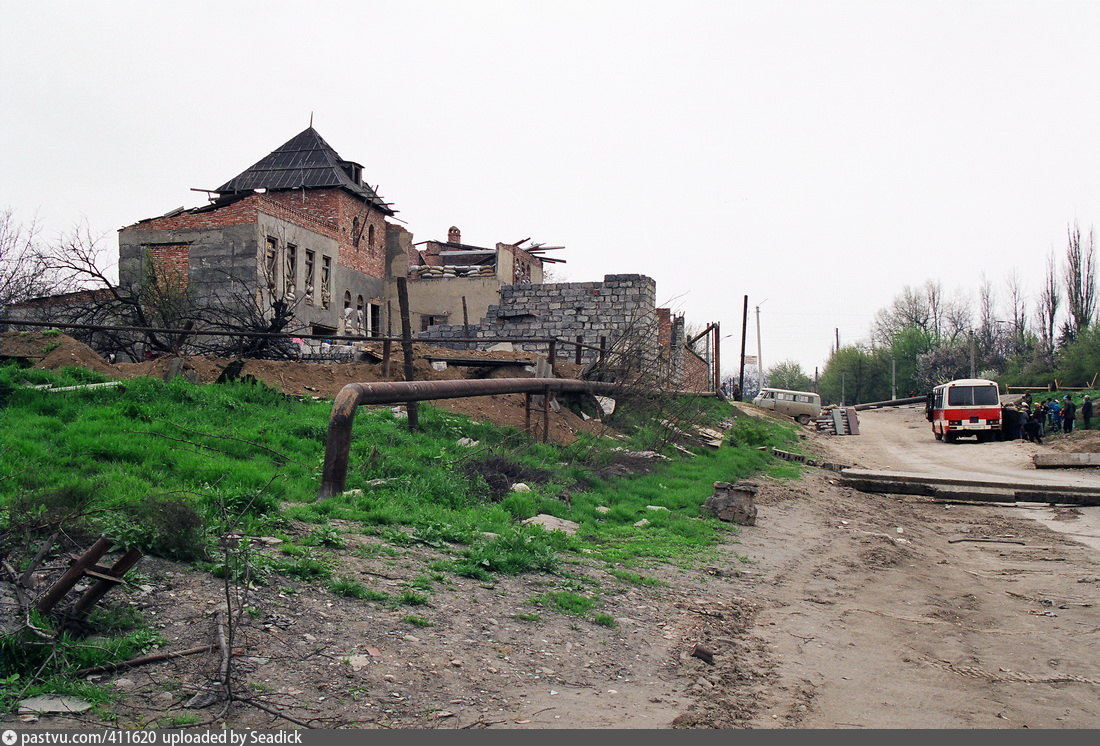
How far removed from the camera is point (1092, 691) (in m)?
4.30

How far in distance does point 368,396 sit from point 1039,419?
95.2 ft

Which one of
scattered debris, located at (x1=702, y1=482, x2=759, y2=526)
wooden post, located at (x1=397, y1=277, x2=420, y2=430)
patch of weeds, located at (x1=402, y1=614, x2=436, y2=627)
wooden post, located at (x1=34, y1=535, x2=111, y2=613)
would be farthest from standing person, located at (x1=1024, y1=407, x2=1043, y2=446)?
wooden post, located at (x1=34, y1=535, x2=111, y2=613)

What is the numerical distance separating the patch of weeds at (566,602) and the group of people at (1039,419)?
28.2m

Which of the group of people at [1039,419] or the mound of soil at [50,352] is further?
the group of people at [1039,419]

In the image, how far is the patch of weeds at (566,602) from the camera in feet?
16.9

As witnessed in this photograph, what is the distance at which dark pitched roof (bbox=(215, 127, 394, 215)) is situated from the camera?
3944 centimetres

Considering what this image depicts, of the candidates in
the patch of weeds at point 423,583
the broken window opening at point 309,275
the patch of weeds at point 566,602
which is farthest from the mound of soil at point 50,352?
the broken window opening at point 309,275

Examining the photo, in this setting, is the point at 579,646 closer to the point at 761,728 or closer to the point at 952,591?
the point at 761,728

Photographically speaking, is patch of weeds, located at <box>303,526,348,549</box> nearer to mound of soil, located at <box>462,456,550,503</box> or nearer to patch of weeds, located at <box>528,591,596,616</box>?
patch of weeds, located at <box>528,591,596,616</box>

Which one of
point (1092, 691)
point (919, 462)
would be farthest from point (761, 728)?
point (919, 462)

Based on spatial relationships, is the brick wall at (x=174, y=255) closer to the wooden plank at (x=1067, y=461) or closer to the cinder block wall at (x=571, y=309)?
the cinder block wall at (x=571, y=309)

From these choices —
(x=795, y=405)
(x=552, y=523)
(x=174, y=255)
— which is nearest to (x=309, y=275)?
(x=174, y=255)

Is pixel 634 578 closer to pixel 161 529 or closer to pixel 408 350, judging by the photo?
pixel 161 529

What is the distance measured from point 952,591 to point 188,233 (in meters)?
29.7
